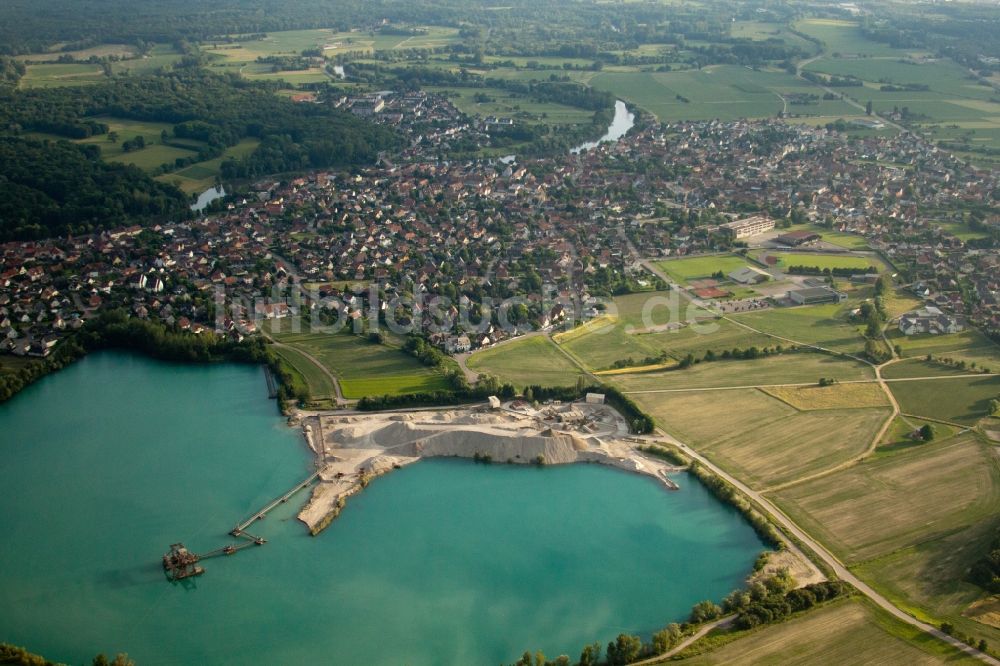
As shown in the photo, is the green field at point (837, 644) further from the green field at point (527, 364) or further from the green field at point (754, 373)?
the green field at point (527, 364)

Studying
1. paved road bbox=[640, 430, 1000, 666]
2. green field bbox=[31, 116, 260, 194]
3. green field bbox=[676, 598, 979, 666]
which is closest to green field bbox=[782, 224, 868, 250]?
paved road bbox=[640, 430, 1000, 666]

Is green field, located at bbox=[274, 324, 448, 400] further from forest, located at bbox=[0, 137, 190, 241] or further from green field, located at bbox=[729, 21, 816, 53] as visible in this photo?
green field, located at bbox=[729, 21, 816, 53]

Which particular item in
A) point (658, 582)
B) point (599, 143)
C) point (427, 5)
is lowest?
point (658, 582)

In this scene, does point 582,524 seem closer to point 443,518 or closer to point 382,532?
point 443,518

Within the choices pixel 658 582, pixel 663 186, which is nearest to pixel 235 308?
pixel 658 582

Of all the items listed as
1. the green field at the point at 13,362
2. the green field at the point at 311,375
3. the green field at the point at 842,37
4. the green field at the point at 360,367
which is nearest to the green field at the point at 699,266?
the green field at the point at 360,367

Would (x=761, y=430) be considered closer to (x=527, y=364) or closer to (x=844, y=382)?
(x=844, y=382)

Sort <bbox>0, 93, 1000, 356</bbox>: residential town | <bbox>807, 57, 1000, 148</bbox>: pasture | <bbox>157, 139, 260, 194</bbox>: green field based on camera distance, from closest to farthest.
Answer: <bbox>0, 93, 1000, 356</bbox>: residential town < <bbox>157, 139, 260, 194</bbox>: green field < <bbox>807, 57, 1000, 148</bbox>: pasture
